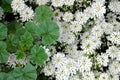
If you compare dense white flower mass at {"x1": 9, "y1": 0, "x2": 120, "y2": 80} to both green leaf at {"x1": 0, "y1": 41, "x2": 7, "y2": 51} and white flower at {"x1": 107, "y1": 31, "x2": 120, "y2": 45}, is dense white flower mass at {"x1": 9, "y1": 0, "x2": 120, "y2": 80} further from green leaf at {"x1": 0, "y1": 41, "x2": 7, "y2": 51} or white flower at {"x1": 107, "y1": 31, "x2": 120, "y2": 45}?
green leaf at {"x1": 0, "y1": 41, "x2": 7, "y2": 51}

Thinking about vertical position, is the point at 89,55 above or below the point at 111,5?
below

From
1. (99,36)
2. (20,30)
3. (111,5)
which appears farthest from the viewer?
(111,5)

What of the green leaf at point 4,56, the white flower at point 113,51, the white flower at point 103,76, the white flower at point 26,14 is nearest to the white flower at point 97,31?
the white flower at point 113,51

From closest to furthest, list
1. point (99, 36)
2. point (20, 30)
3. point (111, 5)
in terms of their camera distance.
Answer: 1. point (20, 30)
2. point (99, 36)
3. point (111, 5)

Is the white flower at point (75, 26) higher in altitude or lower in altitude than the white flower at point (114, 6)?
lower

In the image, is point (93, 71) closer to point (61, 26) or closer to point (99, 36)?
point (99, 36)

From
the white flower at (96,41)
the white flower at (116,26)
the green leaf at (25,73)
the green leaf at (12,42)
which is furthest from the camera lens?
the white flower at (116,26)

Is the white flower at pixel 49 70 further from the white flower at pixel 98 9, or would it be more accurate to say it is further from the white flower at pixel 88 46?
the white flower at pixel 98 9

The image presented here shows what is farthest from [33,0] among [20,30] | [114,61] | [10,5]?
[114,61]
